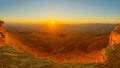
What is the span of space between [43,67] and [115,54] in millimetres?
7162

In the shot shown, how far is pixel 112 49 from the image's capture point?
22.4 metres

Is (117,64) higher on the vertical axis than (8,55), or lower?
lower

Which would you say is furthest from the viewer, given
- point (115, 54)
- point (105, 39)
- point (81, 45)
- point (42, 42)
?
point (42, 42)

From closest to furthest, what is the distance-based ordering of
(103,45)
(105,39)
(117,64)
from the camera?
(117,64), (103,45), (105,39)

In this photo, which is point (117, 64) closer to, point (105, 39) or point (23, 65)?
point (23, 65)

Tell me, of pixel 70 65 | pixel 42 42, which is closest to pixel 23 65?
pixel 70 65

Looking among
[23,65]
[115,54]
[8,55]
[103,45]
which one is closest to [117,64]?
[115,54]

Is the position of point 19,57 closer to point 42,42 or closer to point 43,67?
point 43,67

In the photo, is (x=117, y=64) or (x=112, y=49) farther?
(x=112, y=49)

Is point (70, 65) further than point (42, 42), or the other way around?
point (42, 42)

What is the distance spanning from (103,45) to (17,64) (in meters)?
97.1

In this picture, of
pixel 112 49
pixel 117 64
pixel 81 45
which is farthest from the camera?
pixel 81 45

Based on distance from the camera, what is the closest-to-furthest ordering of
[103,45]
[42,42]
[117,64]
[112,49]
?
[117,64]
[112,49]
[103,45]
[42,42]

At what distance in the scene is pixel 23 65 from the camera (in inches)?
782
